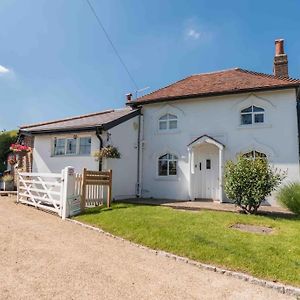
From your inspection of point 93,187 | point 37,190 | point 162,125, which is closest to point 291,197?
point 93,187

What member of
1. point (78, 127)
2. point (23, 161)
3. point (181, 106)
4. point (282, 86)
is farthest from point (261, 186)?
point (23, 161)

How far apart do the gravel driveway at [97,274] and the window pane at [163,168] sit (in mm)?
8838

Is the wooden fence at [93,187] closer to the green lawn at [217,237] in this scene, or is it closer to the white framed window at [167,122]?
the green lawn at [217,237]

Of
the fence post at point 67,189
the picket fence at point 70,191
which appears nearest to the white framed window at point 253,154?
the picket fence at point 70,191

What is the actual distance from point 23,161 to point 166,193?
365 inches

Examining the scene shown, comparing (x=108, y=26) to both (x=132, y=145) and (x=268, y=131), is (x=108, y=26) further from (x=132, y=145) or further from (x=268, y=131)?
(x=268, y=131)

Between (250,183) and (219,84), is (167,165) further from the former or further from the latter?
(250,183)

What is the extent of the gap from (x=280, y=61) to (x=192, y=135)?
6381 millimetres

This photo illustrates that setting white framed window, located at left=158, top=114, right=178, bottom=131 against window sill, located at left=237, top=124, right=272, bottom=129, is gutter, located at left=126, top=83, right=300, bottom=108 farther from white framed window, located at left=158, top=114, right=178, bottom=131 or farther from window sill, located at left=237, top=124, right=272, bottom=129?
window sill, located at left=237, top=124, right=272, bottom=129

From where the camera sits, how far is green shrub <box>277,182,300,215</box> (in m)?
11.1

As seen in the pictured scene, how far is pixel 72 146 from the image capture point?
52.4 ft

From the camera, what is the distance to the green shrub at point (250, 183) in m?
10.7

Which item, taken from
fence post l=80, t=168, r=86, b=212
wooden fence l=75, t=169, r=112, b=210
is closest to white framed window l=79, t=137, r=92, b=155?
wooden fence l=75, t=169, r=112, b=210

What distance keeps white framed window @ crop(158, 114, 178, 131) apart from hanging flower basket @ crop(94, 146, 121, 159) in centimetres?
371
